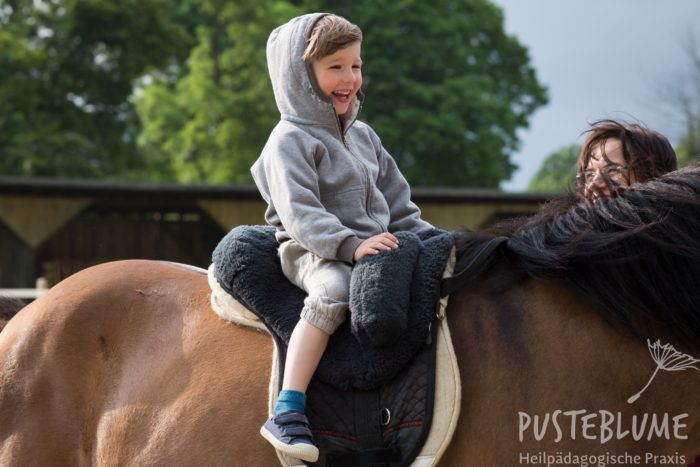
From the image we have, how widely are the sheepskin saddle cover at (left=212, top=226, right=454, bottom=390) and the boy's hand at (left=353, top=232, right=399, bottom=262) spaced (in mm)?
18

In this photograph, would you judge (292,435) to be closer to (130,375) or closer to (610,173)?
(130,375)

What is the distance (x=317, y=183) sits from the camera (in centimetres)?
283

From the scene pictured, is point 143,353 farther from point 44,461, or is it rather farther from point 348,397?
point 348,397

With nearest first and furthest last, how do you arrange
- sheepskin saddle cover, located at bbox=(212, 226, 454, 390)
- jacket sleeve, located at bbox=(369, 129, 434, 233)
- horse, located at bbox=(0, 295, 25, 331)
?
sheepskin saddle cover, located at bbox=(212, 226, 454, 390) < jacket sleeve, located at bbox=(369, 129, 434, 233) < horse, located at bbox=(0, 295, 25, 331)

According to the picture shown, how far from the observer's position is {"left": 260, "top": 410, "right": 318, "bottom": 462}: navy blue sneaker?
2539 millimetres

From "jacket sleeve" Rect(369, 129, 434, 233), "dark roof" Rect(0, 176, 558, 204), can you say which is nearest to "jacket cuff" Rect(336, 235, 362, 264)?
"jacket sleeve" Rect(369, 129, 434, 233)

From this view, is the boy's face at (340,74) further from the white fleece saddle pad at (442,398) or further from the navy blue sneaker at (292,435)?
the navy blue sneaker at (292,435)

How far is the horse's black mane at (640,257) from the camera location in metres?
2.57

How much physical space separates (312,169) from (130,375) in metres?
0.89

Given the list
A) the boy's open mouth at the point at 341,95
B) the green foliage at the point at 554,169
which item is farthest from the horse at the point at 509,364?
the green foliage at the point at 554,169

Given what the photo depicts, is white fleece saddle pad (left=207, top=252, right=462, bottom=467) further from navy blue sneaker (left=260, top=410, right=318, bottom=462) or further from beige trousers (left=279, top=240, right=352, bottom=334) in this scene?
beige trousers (left=279, top=240, right=352, bottom=334)

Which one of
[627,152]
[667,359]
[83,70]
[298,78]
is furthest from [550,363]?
[83,70]

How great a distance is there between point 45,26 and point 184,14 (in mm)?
6430

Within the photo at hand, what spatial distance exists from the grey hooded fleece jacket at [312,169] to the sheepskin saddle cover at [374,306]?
0.14 meters
